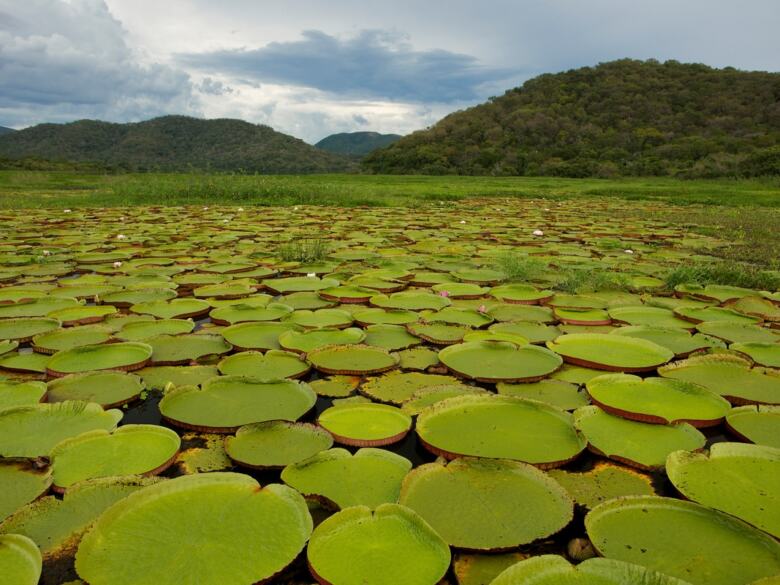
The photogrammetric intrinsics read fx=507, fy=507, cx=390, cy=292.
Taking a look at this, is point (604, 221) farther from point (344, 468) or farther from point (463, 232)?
point (344, 468)

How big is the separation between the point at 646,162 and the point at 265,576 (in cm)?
3025

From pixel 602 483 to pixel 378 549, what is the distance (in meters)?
0.80

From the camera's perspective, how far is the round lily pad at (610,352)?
8.06 feet

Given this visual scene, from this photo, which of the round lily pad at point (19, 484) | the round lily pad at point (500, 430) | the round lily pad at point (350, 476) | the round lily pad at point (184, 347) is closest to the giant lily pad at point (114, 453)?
the round lily pad at point (19, 484)

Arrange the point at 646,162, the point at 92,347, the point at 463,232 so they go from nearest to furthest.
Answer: the point at 92,347 → the point at 463,232 → the point at 646,162

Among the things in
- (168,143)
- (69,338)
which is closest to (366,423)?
(69,338)

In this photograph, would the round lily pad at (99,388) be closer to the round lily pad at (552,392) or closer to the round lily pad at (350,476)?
the round lily pad at (350,476)

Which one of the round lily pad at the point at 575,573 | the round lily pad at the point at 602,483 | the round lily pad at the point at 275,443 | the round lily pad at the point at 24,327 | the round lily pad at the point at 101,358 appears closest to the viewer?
the round lily pad at the point at 575,573

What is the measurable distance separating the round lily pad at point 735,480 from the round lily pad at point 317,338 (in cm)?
164

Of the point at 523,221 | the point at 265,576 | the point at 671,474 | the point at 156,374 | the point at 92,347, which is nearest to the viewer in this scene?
the point at 265,576

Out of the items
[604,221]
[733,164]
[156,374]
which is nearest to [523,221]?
[604,221]

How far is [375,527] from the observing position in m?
1.29

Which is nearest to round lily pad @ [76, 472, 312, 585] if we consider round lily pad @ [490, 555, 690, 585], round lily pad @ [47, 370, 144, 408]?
round lily pad @ [490, 555, 690, 585]

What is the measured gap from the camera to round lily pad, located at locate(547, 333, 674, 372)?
246 centimetres
